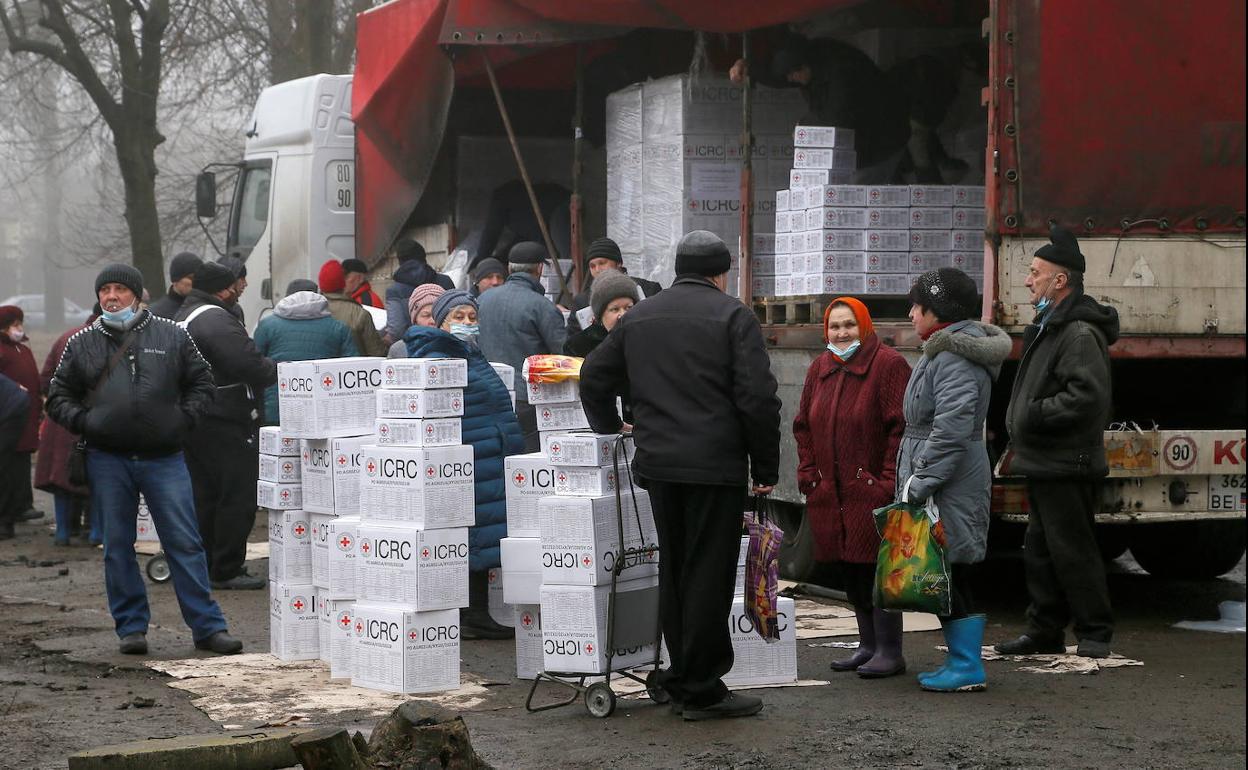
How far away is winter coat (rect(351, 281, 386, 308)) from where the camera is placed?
1260cm

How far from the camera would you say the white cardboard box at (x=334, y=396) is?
7.93m

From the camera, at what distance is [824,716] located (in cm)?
670

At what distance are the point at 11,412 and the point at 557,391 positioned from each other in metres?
7.91

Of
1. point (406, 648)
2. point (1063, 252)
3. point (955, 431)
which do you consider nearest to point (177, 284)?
point (406, 648)

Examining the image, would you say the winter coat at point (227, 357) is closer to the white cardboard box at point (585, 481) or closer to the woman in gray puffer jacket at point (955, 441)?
the white cardboard box at point (585, 481)

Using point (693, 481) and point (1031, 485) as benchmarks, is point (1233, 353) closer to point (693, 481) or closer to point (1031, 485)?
point (1031, 485)

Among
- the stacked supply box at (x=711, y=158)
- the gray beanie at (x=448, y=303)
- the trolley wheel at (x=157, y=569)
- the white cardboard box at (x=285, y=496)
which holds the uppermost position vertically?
the stacked supply box at (x=711, y=158)

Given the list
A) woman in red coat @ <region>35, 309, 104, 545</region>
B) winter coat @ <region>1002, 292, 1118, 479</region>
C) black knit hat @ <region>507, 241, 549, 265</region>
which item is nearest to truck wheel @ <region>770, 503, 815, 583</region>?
winter coat @ <region>1002, 292, 1118, 479</region>

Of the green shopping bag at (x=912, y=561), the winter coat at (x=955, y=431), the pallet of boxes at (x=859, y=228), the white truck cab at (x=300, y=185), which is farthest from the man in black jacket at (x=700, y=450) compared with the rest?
the white truck cab at (x=300, y=185)

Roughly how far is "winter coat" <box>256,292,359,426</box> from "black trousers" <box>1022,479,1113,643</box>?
180 inches

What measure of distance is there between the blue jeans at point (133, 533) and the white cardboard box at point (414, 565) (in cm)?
135

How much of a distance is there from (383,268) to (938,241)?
6.04 meters

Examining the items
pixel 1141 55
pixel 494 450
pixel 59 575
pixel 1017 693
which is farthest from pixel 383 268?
pixel 1017 693

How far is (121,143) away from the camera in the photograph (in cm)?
2320
